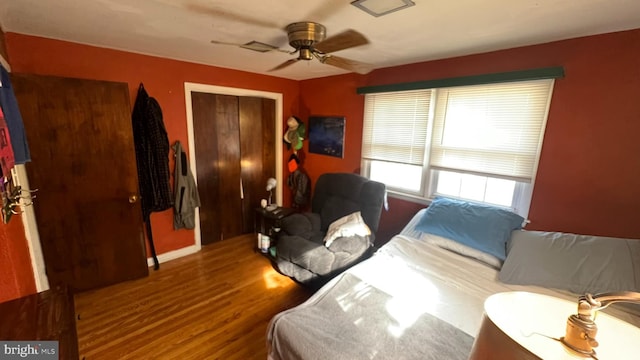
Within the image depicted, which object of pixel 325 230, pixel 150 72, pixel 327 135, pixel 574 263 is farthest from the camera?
pixel 327 135

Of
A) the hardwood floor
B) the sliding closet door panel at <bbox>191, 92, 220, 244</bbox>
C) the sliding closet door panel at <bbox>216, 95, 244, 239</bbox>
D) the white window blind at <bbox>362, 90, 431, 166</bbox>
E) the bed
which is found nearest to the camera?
the bed

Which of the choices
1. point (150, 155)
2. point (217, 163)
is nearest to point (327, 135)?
point (217, 163)

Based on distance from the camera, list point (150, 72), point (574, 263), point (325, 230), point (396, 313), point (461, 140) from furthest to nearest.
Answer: point (325, 230)
point (150, 72)
point (461, 140)
point (574, 263)
point (396, 313)

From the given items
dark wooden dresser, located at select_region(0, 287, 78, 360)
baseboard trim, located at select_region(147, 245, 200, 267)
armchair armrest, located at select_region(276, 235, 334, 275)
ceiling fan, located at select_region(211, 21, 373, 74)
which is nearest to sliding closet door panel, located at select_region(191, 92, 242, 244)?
baseboard trim, located at select_region(147, 245, 200, 267)

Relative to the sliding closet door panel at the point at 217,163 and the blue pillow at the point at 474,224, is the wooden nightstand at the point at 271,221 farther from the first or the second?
the blue pillow at the point at 474,224

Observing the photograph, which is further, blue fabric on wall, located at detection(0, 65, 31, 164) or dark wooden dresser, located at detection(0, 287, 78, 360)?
blue fabric on wall, located at detection(0, 65, 31, 164)

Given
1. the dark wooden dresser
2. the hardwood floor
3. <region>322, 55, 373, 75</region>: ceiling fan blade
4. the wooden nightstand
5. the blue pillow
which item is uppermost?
<region>322, 55, 373, 75</region>: ceiling fan blade

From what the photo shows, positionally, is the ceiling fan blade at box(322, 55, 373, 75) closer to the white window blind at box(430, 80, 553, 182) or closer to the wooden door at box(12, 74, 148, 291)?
the white window blind at box(430, 80, 553, 182)

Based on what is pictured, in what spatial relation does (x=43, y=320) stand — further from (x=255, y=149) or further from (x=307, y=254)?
(x=255, y=149)

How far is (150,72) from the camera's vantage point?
244cm

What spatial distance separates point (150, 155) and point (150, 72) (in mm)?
800

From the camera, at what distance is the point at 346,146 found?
3.18 meters

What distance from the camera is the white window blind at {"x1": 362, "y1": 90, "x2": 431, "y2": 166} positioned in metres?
2.52

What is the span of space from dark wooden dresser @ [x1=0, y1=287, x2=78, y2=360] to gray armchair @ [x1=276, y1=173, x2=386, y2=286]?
4.79 feet
